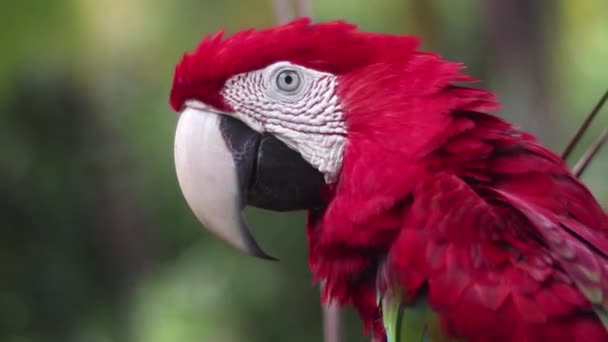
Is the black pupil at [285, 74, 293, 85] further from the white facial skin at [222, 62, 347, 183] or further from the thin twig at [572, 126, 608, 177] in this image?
the thin twig at [572, 126, 608, 177]

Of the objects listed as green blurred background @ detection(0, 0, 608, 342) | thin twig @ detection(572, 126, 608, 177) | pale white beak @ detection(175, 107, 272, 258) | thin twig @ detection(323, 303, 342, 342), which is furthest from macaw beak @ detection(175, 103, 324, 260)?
green blurred background @ detection(0, 0, 608, 342)

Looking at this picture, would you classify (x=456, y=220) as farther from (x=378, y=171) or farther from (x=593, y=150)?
(x=593, y=150)

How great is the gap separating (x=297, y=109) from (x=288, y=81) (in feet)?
0.13

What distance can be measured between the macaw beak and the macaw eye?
0.23ft

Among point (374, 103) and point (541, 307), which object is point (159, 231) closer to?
point (374, 103)

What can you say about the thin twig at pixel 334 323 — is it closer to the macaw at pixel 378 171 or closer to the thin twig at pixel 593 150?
the macaw at pixel 378 171

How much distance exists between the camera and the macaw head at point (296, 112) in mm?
1188

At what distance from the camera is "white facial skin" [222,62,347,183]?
4.02 ft

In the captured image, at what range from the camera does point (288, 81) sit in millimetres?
1240

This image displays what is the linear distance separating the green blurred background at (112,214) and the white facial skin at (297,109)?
1.65m

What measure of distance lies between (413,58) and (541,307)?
38 cm

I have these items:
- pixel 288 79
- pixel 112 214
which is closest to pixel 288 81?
pixel 288 79

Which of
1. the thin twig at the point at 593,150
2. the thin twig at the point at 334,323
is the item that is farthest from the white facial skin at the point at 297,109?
the thin twig at the point at 593,150

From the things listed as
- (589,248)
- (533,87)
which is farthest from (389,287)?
(533,87)
